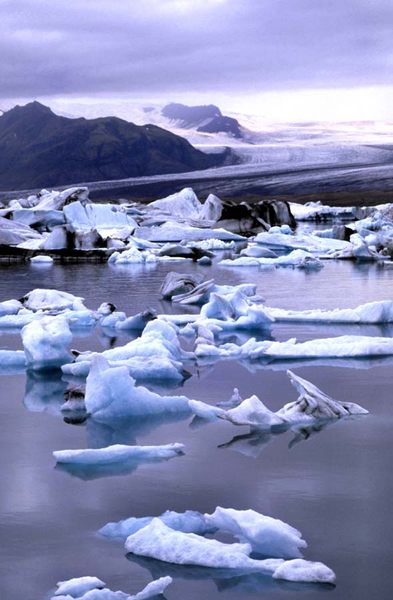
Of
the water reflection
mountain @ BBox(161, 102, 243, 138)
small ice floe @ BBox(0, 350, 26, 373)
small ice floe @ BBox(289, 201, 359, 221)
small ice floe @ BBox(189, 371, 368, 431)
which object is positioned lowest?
small ice floe @ BBox(289, 201, 359, 221)

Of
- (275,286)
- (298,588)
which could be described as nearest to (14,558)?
(298,588)

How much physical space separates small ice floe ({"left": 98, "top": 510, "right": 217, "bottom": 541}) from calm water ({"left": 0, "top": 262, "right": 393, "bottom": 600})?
9 centimetres

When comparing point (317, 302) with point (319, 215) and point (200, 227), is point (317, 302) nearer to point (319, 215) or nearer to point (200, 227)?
→ point (200, 227)

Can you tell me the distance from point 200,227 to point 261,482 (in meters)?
24.7

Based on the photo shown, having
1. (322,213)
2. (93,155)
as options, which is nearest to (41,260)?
(322,213)

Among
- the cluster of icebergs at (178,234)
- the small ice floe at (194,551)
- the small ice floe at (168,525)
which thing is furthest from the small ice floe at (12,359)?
the cluster of icebergs at (178,234)

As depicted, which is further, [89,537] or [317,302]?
[317,302]

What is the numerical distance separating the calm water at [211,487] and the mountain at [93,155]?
111 metres

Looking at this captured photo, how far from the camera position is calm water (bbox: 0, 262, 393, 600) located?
382 cm

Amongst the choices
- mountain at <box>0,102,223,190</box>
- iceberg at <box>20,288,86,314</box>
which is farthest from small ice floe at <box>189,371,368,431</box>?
mountain at <box>0,102,223,190</box>

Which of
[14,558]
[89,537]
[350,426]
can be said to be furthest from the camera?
[350,426]

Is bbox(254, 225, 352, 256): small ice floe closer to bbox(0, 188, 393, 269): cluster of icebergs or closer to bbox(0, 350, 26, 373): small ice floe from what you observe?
bbox(0, 188, 393, 269): cluster of icebergs

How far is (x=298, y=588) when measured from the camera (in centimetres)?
372

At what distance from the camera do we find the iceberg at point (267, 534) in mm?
4023
